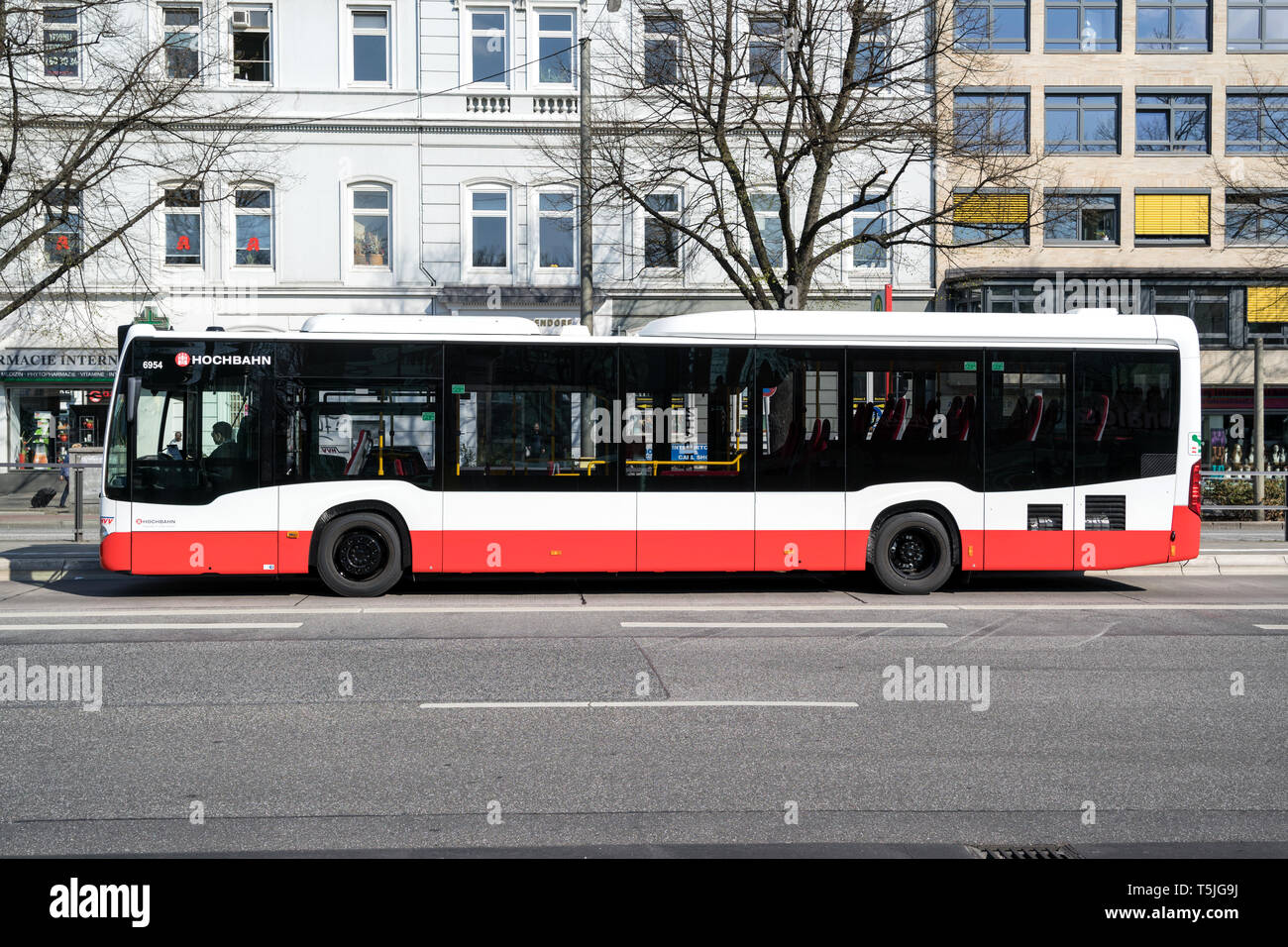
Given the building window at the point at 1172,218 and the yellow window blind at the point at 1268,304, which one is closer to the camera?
the building window at the point at 1172,218

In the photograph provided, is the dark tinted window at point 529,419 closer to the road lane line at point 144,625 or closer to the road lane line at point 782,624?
the road lane line at point 782,624

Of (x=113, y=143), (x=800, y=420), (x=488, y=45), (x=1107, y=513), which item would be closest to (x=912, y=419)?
(x=800, y=420)

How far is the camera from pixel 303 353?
12508 millimetres

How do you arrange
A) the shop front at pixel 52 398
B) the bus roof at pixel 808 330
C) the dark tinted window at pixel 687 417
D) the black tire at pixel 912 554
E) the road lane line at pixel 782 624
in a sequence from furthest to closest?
the shop front at pixel 52 398 → the black tire at pixel 912 554 → the dark tinted window at pixel 687 417 → the bus roof at pixel 808 330 → the road lane line at pixel 782 624

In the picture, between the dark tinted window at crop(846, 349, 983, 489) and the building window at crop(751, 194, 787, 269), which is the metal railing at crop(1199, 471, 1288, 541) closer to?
the dark tinted window at crop(846, 349, 983, 489)

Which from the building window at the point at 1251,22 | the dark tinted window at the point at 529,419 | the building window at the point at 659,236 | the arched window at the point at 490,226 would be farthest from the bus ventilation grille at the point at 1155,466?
the building window at the point at 1251,22

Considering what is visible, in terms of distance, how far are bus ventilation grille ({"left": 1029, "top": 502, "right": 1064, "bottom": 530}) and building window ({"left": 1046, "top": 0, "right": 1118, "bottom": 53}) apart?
2330 centimetres

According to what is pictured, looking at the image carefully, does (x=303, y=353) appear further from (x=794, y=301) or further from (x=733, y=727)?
(x=794, y=301)

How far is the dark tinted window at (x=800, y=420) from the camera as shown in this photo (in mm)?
12859

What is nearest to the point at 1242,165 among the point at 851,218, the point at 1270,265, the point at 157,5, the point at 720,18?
the point at 1270,265

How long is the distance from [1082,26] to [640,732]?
31500 millimetres

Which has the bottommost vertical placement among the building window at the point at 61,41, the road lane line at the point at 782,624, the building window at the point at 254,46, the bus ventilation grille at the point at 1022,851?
the road lane line at the point at 782,624

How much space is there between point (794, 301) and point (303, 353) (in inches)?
379

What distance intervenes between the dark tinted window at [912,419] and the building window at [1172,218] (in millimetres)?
22138
